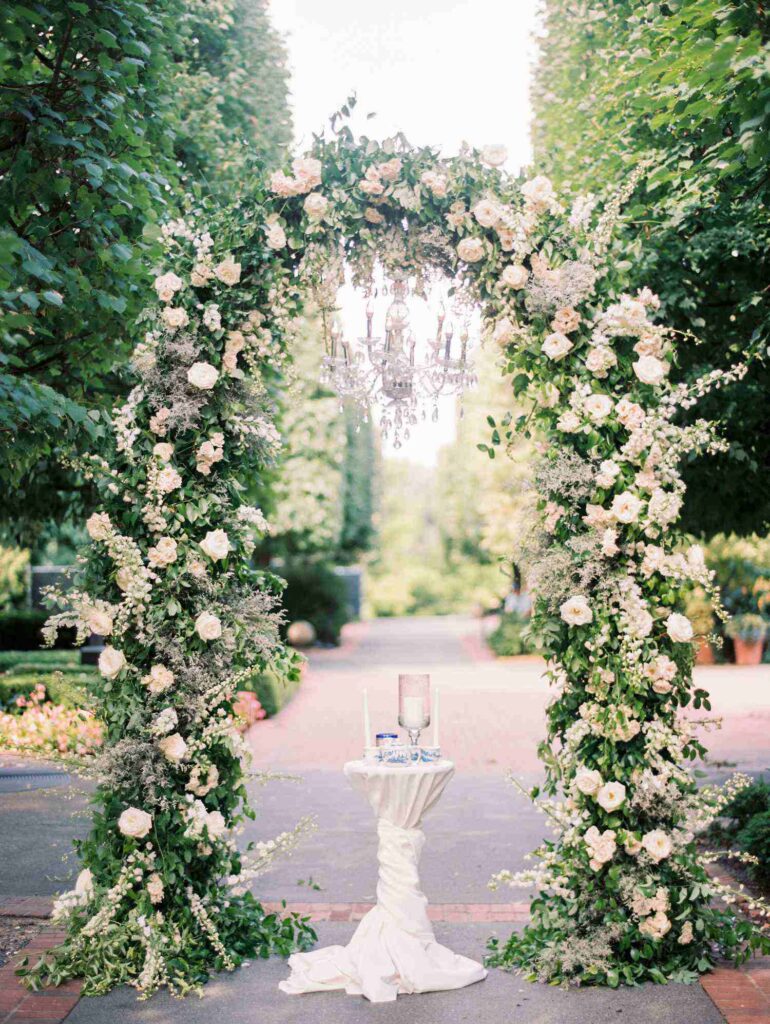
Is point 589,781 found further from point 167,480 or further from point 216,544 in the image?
point 167,480

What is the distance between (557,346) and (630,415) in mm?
519

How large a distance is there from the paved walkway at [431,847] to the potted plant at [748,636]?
190cm

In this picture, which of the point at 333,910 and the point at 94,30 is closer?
the point at 94,30

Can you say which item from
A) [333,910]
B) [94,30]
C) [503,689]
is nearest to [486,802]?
[333,910]

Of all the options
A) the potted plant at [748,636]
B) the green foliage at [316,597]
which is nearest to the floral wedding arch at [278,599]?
the potted plant at [748,636]

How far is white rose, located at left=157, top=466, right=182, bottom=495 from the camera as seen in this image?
547 cm

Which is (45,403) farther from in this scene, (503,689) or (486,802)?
(503,689)

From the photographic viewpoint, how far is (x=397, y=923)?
529 centimetres

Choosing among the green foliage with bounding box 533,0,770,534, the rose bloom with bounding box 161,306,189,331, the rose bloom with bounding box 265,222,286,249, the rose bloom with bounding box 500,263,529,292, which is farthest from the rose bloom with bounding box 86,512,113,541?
the green foliage with bounding box 533,0,770,534

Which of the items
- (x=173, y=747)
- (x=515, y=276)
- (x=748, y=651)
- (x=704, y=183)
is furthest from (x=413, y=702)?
(x=748, y=651)

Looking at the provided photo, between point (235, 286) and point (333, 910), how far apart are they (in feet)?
12.8

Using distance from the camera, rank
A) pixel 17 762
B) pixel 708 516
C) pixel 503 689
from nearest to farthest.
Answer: pixel 708 516, pixel 17 762, pixel 503 689

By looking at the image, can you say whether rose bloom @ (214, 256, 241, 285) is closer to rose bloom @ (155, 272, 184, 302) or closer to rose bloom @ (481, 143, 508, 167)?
rose bloom @ (155, 272, 184, 302)

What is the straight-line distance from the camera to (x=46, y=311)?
5848 mm
